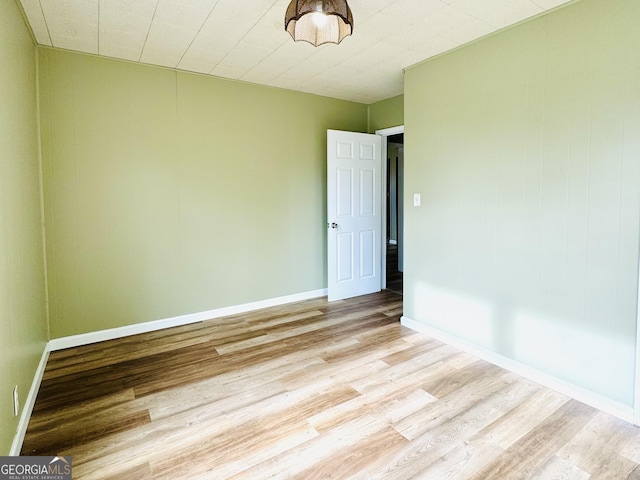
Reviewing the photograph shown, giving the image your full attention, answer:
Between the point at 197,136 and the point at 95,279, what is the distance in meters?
1.72

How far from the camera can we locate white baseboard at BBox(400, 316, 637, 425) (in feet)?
6.93

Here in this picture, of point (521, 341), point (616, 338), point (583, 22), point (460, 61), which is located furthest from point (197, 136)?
point (616, 338)

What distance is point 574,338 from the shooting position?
2318 millimetres

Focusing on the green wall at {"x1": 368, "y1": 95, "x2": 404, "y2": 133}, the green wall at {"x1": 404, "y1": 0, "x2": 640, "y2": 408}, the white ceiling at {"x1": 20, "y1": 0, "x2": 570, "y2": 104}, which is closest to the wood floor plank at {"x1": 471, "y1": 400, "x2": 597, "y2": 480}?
the green wall at {"x1": 404, "y1": 0, "x2": 640, "y2": 408}

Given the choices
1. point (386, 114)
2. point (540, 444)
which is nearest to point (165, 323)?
point (540, 444)

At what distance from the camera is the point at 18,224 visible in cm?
205

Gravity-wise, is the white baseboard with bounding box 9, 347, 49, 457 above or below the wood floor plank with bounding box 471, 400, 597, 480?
above

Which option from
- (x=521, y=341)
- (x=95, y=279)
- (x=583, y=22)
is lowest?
(x=521, y=341)

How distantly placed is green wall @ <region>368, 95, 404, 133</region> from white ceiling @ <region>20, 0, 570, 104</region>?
30.7 inches

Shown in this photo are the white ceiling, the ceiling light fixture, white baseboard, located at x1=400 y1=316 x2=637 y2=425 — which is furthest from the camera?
the white ceiling

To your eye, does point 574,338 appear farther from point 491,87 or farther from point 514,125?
point 491,87

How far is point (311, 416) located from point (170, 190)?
259 cm

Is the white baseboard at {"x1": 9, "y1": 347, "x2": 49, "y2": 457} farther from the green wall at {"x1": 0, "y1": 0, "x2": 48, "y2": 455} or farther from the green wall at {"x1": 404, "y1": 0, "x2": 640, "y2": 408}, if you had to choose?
the green wall at {"x1": 404, "y1": 0, "x2": 640, "y2": 408}

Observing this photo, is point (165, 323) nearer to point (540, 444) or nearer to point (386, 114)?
point (540, 444)
